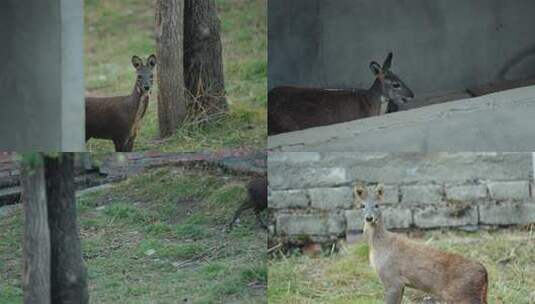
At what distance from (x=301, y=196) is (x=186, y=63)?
1.18 m

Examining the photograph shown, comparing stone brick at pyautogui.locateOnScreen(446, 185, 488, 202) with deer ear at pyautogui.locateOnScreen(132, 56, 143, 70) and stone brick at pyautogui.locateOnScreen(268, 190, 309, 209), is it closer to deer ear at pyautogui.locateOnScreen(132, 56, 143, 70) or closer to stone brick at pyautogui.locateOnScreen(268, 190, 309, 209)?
stone brick at pyautogui.locateOnScreen(268, 190, 309, 209)

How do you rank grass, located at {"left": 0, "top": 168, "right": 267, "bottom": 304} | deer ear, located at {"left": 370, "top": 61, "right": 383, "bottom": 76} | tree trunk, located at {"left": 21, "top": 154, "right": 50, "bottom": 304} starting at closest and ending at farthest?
tree trunk, located at {"left": 21, "top": 154, "right": 50, "bottom": 304}
grass, located at {"left": 0, "top": 168, "right": 267, "bottom": 304}
deer ear, located at {"left": 370, "top": 61, "right": 383, "bottom": 76}

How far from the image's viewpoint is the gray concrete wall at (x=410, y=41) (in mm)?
10141

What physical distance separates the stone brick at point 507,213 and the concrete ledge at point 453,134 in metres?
0.38

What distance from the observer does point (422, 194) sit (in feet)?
24.8

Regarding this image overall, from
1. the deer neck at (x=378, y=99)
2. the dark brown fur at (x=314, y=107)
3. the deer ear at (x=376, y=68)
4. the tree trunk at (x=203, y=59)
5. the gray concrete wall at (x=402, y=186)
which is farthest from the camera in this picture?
the deer ear at (x=376, y=68)

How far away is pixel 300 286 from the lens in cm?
736

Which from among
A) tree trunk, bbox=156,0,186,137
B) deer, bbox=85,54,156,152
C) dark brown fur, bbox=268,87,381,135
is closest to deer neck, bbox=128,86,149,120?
deer, bbox=85,54,156,152

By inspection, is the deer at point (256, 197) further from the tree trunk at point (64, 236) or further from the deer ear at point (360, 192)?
the tree trunk at point (64, 236)

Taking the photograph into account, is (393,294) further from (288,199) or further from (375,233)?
(288,199)

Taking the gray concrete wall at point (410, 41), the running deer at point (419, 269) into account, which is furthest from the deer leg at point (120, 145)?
the gray concrete wall at point (410, 41)

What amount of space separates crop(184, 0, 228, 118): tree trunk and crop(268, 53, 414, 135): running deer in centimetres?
67

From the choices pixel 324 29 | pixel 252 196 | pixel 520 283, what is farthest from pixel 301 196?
pixel 324 29

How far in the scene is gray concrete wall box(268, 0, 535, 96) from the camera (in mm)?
10141
